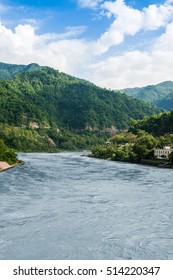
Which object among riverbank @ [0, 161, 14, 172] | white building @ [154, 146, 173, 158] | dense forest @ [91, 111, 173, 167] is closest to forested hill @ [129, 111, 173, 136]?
dense forest @ [91, 111, 173, 167]

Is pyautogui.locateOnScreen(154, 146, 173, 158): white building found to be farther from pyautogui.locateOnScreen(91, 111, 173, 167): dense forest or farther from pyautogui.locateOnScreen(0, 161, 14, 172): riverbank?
pyautogui.locateOnScreen(0, 161, 14, 172): riverbank

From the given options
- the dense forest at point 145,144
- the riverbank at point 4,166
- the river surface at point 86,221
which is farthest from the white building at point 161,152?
the river surface at point 86,221

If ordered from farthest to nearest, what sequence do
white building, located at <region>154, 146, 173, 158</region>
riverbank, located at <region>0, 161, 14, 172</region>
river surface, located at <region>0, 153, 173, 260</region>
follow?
white building, located at <region>154, 146, 173, 158</region>, riverbank, located at <region>0, 161, 14, 172</region>, river surface, located at <region>0, 153, 173, 260</region>

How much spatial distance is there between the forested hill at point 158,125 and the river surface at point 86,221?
8533cm

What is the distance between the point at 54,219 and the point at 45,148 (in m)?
136

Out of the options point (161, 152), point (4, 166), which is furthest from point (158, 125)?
point (4, 166)

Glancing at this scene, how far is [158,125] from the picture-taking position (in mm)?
133125

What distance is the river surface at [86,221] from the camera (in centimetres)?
1970

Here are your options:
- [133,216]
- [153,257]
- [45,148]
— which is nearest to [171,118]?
[45,148]

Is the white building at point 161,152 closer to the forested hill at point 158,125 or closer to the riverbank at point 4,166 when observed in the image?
the riverbank at point 4,166

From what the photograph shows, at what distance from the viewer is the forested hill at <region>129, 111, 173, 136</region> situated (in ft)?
417

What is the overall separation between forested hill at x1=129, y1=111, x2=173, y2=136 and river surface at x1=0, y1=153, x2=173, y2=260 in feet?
280

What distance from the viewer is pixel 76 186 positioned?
4347 centimetres
